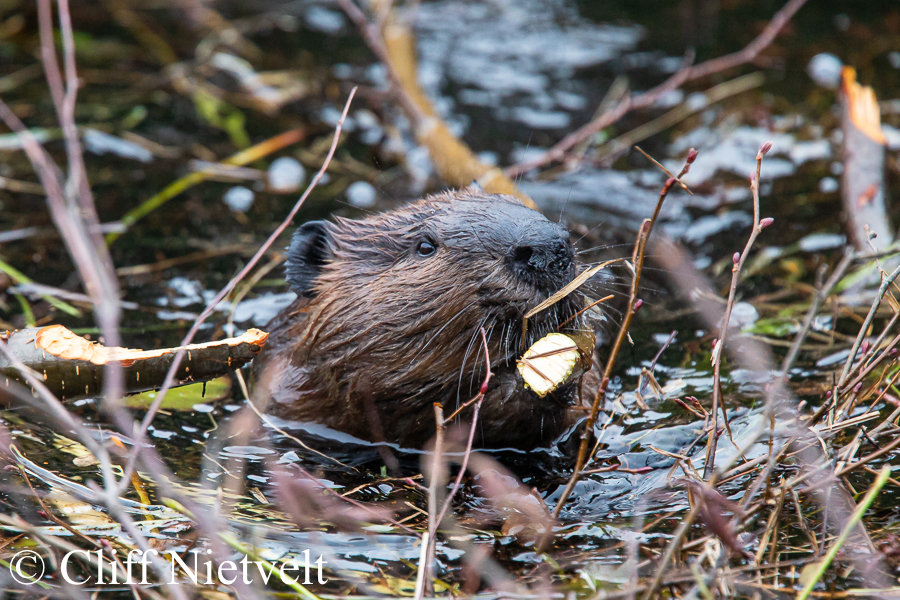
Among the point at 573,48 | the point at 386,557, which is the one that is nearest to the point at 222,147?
the point at 573,48

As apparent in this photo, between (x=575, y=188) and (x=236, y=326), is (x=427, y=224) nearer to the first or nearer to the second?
(x=236, y=326)

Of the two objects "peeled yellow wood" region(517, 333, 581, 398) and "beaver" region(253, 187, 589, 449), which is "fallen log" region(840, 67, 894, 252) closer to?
"beaver" region(253, 187, 589, 449)

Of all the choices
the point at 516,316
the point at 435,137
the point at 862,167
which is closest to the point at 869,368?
the point at 516,316

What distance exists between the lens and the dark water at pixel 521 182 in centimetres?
321

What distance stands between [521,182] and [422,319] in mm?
3054

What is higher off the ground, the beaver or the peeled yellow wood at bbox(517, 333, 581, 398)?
the beaver

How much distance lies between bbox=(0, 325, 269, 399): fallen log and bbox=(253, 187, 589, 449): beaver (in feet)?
1.67

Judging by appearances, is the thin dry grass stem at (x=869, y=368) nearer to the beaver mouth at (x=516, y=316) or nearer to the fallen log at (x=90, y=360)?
the beaver mouth at (x=516, y=316)

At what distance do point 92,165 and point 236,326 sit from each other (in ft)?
7.43

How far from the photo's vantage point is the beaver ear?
361cm

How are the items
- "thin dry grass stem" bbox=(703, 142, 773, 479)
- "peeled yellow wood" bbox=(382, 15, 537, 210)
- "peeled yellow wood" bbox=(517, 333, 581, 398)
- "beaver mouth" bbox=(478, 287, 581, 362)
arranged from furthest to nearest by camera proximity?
"peeled yellow wood" bbox=(382, 15, 537, 210)
"beaver mouth" bbox=(478, 287, 581, 362)
"peeled yellow wood" bbox=(517, 333, 581, 398)
"thin dry grass stem" bbox=(703, 142, 773, 479)

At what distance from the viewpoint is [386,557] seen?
2.68m

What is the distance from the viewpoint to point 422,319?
3.07 meters

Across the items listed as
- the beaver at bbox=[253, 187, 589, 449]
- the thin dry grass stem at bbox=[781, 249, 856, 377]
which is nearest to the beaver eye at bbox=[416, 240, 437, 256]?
the beaver at bbox=[253, 187, 589, 449]
